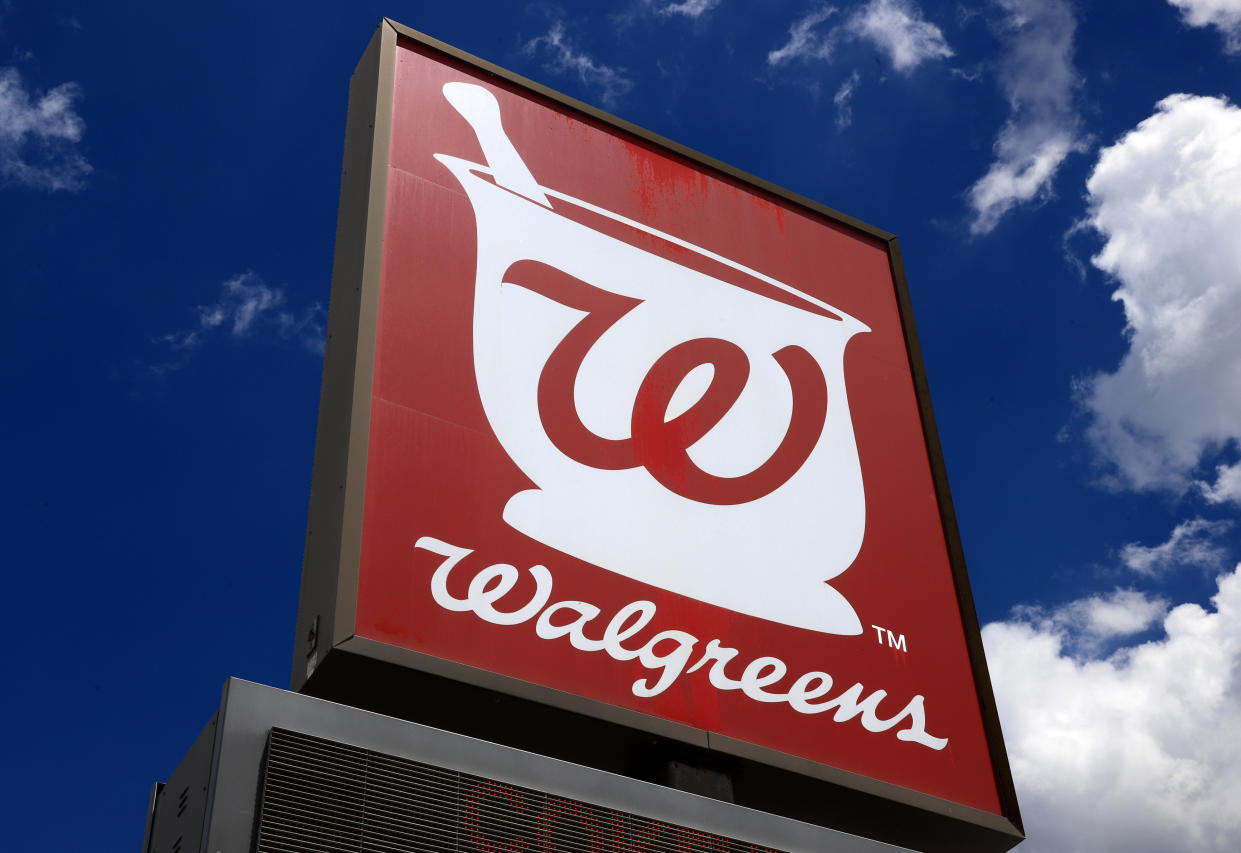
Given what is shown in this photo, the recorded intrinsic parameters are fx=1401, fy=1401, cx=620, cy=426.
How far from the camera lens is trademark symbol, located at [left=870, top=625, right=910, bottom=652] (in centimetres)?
781

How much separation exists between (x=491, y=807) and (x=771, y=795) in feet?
7.91

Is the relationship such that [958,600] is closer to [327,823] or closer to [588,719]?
[588,719]

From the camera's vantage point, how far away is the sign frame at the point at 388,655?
19.7 feet

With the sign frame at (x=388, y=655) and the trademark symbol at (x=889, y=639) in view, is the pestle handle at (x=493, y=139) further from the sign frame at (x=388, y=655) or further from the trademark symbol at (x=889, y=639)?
the trademark symbol at (x=889, y=639)

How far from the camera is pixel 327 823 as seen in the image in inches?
177

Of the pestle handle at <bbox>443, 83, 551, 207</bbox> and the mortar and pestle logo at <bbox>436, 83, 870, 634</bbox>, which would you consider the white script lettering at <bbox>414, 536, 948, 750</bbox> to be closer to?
the mortar and pestle logo at <bbox>436, 83, 870, 634</bbox>

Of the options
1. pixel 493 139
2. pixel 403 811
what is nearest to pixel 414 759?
pixel 403 811

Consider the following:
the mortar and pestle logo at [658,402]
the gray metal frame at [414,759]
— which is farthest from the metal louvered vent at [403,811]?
the mortar and pestle logo at [658,402]

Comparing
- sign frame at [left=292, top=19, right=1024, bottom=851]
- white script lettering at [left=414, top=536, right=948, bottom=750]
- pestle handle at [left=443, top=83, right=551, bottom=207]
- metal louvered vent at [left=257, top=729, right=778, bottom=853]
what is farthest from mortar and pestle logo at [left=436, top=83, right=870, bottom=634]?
metal louvered vent at [left=257, top=729, right=778, bottom=853]

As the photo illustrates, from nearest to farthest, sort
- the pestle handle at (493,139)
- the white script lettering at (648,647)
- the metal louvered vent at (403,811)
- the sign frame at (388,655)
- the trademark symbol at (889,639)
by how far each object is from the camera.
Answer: the metal louvered vent at (403,811) → the sign frame at (388,655) → the white script lettering at (648,647) → the trademark symbol at (889,639) → the pestle handle at (493,139)

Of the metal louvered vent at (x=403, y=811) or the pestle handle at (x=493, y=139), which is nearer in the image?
the metal louvered vent at (x=403, y=811)

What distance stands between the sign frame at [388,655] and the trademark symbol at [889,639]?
1.74 ft

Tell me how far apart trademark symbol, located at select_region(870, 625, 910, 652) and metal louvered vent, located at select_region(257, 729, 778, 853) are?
296 centimetres

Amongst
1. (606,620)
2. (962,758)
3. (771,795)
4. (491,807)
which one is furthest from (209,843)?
(962,758)
